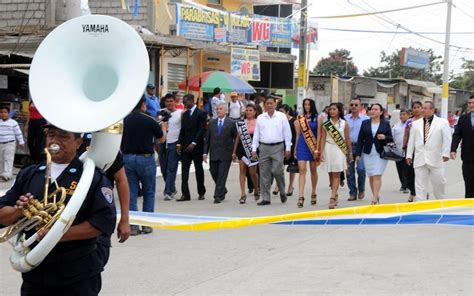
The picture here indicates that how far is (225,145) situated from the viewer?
12.3 meters

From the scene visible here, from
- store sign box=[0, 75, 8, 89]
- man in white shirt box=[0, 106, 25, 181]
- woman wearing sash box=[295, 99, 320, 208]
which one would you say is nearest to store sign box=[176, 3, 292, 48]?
store sign box=[0, 75, 8, 89]

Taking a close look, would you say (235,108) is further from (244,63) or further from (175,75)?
(175,75)

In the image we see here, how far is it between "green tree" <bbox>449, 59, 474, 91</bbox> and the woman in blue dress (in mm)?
59135

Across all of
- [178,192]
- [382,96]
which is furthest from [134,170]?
[382,96]

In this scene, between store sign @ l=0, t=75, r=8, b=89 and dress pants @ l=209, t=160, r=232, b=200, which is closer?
dress pants @ l=209, t=160, r=232, b=200

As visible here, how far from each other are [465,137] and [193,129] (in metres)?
4.31

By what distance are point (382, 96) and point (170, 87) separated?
2109 centimetres

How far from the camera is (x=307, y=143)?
11.6 m

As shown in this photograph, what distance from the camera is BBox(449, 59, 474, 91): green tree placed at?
6906 centimetres

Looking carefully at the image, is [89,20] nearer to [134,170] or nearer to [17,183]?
[17,183]

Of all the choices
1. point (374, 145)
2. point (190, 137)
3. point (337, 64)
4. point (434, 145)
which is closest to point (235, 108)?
point (190, 137)

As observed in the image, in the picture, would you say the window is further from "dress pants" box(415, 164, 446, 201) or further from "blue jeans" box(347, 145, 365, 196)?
"dress pants" box(415, 164, 446, 201)

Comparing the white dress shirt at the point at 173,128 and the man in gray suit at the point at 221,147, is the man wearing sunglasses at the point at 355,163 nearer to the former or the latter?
the man in gray suit at the point at 221,147

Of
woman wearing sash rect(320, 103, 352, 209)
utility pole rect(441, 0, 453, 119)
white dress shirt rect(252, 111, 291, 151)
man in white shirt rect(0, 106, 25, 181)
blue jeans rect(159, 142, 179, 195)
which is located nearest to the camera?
woman wearing sash rect(320, 103, 352, 209)
